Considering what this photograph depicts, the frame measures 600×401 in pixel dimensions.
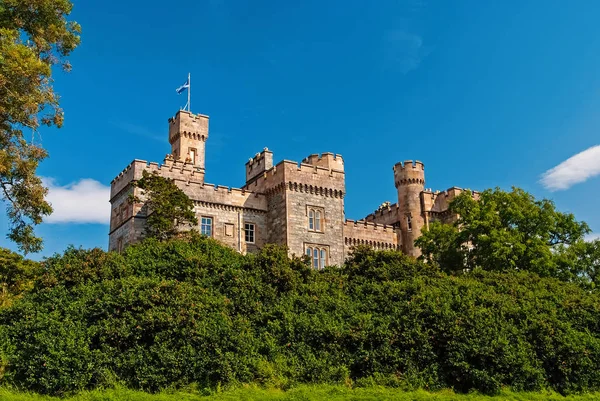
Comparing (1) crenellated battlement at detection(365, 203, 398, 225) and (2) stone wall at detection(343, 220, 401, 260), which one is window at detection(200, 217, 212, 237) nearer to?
(2) stone wall at detection(343, 220, 401, 260)

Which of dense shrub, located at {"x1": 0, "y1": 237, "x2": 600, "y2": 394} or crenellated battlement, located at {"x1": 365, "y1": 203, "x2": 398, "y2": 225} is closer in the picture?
dense shrub, located at {"x1": 0, "y1": 237, "x2": 600, "y2": 394}

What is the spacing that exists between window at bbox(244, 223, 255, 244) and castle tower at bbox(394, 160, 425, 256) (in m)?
Answer: 12.5

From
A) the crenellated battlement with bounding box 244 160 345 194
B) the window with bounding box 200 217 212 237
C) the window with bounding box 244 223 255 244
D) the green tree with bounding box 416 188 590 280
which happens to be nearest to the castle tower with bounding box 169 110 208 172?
the crenellated battlement with bounding box 244 160 345 194

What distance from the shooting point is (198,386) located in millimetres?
16562

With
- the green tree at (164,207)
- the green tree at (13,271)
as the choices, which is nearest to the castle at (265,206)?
the green tree at (164,207)

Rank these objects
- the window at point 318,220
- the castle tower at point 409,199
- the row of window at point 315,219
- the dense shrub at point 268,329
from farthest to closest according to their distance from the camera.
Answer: the castle tower at point 409,199, the window at point 318,220, the row of window at point 315,219, the dense shrub at point 268,329

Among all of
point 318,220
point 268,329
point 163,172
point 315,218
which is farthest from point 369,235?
point 268,329

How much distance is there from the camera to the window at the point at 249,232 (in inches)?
1478

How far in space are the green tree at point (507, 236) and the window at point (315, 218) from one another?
19.9 feet

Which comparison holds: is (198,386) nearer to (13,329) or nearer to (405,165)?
(13,329)

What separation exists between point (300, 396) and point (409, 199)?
31.3 metres

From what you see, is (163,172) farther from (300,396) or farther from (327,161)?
(300,396)

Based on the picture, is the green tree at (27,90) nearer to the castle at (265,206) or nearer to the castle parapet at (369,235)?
the castle at (265,206)

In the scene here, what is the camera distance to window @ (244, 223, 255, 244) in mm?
37531
